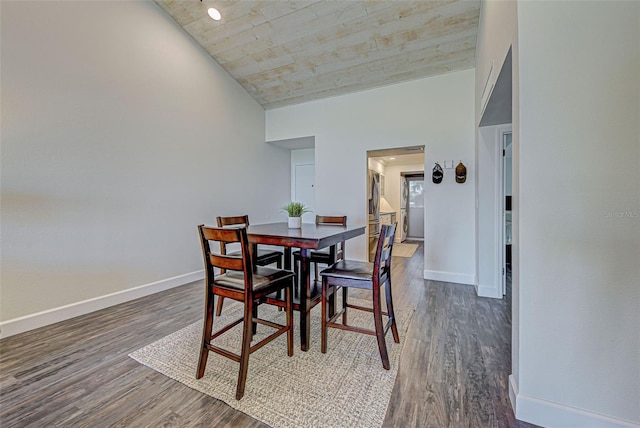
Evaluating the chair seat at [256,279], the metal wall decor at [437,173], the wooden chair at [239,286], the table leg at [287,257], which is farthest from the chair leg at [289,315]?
the metal wall decor at [437,173]

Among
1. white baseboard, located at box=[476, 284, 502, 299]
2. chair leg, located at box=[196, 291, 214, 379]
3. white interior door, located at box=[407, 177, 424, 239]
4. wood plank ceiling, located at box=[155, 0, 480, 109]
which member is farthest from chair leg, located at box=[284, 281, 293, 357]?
white interior door, located at box=[407, 177, 424, 239]

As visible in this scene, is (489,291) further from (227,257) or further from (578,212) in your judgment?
(227,257)

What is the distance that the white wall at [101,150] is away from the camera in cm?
219

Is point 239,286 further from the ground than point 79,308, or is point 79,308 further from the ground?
point 239,286

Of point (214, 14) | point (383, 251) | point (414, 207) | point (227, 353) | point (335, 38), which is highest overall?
point (214, 14)

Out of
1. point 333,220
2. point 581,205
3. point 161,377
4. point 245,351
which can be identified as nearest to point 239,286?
point 245,351

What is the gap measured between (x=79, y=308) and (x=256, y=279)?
2.15m

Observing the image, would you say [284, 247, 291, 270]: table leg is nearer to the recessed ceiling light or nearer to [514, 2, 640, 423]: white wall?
[514, 2, 640, 423]: white wall

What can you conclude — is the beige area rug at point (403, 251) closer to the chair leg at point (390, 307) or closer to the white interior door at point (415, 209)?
the white interior door at point (415, 209)

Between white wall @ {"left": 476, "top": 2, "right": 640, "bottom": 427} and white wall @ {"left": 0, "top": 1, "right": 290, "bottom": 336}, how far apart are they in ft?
11.5

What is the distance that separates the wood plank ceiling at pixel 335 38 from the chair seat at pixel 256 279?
2.89 meters

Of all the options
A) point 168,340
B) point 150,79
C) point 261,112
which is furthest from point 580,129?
point 261,112

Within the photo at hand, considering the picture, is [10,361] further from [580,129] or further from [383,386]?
[580,129]

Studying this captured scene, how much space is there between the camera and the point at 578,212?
47.0 inches
